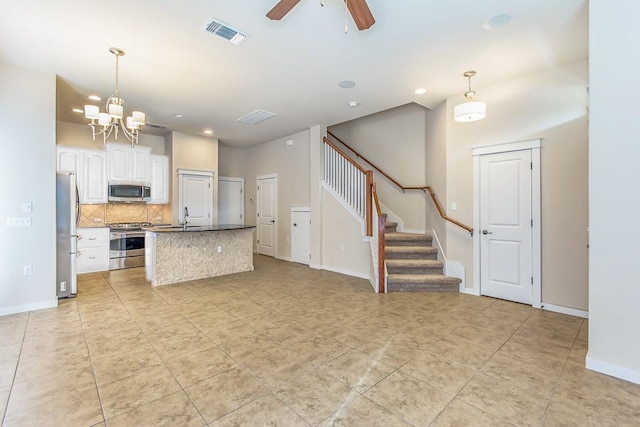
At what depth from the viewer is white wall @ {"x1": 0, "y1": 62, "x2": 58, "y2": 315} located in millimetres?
3467

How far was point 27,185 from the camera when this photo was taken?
3.58 metres

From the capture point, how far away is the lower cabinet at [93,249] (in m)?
5.61

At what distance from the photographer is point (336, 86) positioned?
411 centimetres

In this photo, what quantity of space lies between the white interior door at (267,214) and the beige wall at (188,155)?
4.08 feet

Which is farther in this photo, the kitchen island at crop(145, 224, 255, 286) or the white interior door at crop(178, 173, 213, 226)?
the white interior door at crop(178, 173, 213, 226)

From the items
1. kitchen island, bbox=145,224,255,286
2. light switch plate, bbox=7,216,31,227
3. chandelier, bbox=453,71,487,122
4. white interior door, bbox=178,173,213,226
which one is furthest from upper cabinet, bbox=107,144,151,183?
chandelier, bbox=453,71,487,122

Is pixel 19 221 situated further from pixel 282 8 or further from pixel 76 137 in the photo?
pixel 282 8

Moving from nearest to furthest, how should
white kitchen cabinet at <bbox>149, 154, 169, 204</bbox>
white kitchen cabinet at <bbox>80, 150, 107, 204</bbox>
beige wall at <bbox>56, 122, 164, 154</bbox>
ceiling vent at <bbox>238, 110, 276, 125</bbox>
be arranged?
1. ceiling vent at <bbox>238, 110, 276, 125</bbox>
2. white kitchen cabinet at <bbox>80, 150, 107, 204</bbox>
3. beige wall at <bbox>56, 122, 164, 154</bbox>
4. white kitchen cabinet at <bbox>149, 154, 169, 204</bbox>

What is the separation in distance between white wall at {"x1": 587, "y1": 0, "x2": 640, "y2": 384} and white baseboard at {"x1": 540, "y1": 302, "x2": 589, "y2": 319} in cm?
141

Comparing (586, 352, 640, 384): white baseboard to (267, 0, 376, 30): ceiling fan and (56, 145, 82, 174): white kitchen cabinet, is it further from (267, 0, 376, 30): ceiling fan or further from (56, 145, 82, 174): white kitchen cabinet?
(56, 145, 82, 174): white kitchen cabinet

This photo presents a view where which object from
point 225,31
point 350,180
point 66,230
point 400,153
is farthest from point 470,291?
point 66,230

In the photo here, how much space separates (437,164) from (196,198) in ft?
17.8

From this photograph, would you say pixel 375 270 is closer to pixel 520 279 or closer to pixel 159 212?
pixel 520 279

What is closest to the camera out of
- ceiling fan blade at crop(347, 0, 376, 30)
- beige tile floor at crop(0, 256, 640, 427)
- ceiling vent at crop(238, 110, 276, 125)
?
beige tile floor at crop(0, 256, 640, 427)
